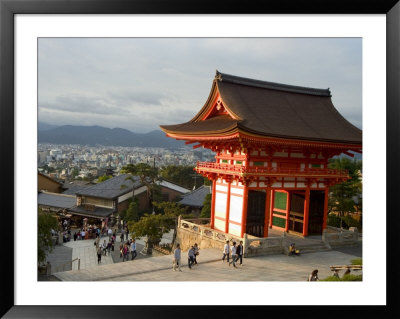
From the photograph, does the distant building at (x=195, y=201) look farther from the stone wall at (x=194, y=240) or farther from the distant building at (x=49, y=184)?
the stone wall at (x=194, y=240)

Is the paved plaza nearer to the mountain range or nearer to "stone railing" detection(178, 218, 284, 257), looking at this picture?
"stone railing" detection(178, 218, 284, 257)

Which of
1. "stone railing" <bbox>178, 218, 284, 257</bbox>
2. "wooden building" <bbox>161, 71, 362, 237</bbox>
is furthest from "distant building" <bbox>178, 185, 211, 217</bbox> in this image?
"stone railing" <bbox>178, 218, 284, 257</bbox>

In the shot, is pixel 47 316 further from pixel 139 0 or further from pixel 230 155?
pixel 230 155

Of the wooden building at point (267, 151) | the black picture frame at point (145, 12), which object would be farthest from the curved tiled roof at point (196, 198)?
the black picture frame at point (145, 12)

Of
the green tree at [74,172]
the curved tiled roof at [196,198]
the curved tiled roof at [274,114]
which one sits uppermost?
the curved tiled roof at [274,114]

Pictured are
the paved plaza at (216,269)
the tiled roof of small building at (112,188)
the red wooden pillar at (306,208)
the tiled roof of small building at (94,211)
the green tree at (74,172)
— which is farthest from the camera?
the green tree at (74,172)
